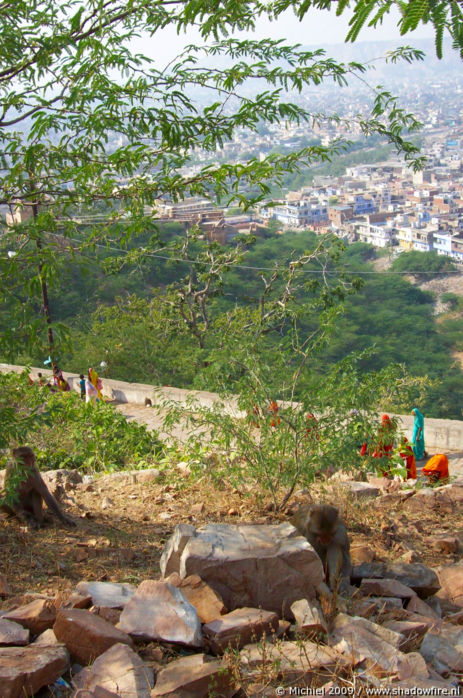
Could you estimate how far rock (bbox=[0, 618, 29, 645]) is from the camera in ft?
9.28

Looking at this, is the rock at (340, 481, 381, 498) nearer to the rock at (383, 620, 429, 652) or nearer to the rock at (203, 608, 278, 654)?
the rock at (383, 620, 429, 652)

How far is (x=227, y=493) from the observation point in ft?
18.3

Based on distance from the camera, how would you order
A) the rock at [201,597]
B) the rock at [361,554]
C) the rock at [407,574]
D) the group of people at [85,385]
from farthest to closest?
the group of people at [85,385] < the rock at [361,554] < the rock at [407,574] < the rock at [201,597]

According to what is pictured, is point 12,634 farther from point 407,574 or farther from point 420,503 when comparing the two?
point 420,503

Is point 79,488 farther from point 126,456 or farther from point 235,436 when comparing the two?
point 235,436

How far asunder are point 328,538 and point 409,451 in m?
3.49

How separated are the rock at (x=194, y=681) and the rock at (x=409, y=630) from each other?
2.66 ft

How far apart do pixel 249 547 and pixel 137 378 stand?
14184 mm

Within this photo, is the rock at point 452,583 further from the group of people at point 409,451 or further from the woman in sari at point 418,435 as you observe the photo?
Answer: the woman in sari at point 418,435

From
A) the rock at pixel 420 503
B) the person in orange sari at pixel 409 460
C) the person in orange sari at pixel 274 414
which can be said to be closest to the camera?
the person in orange sari at pixel 274 414

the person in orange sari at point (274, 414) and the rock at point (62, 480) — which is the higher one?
the person in orange sari at point (274, 414)

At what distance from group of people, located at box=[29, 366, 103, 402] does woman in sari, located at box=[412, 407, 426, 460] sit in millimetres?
4620

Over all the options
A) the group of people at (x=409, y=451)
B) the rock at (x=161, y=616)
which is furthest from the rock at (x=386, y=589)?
the group of people at (x=409, y=451)

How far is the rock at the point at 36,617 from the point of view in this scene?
A: 298cm
